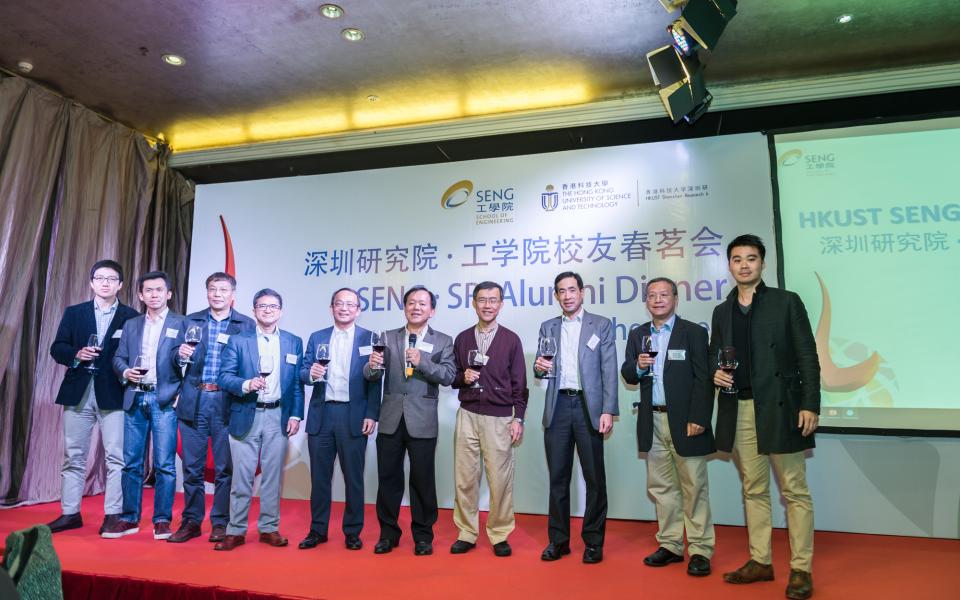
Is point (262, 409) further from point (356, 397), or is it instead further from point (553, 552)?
point (553, 552)

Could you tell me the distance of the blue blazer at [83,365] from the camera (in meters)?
3.96

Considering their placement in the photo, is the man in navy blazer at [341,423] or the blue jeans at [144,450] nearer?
the man in navy blazer at [341,423]

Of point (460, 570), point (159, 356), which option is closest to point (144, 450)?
point (159, 356)

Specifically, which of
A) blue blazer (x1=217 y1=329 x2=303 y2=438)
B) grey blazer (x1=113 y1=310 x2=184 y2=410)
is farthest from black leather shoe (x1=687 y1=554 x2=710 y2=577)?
grey blazer (x1=113 y1=310 x2=184 y2=410)

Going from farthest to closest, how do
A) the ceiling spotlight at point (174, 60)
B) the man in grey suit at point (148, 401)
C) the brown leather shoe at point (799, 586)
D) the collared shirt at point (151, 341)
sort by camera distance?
the ceiling spotlight at point (174, 60) → the collared shirt at point (151, 341) → the man in grey suit at point (148, 401) → the brown leather shoe at point (799, 586)

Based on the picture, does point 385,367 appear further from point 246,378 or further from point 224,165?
point 224,165

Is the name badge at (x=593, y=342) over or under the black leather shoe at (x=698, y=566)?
over

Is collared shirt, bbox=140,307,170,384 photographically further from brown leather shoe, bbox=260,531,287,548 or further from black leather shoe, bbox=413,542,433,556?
black leather shoe, bbox=413,542,433,556

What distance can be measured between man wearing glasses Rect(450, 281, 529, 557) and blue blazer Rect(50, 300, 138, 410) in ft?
7.20

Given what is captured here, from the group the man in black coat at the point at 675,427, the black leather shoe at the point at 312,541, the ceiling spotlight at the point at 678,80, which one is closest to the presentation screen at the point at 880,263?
the ceiling spotlight at the point at 678,80

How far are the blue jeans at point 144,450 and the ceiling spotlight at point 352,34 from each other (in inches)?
108

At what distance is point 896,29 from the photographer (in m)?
4.32

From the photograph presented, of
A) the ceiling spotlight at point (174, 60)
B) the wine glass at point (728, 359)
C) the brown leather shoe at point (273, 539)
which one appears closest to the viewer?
the wine glass at point (728, 359)

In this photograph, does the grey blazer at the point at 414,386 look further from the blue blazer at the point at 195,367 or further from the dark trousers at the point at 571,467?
the blue blazer at the point at 195,367
